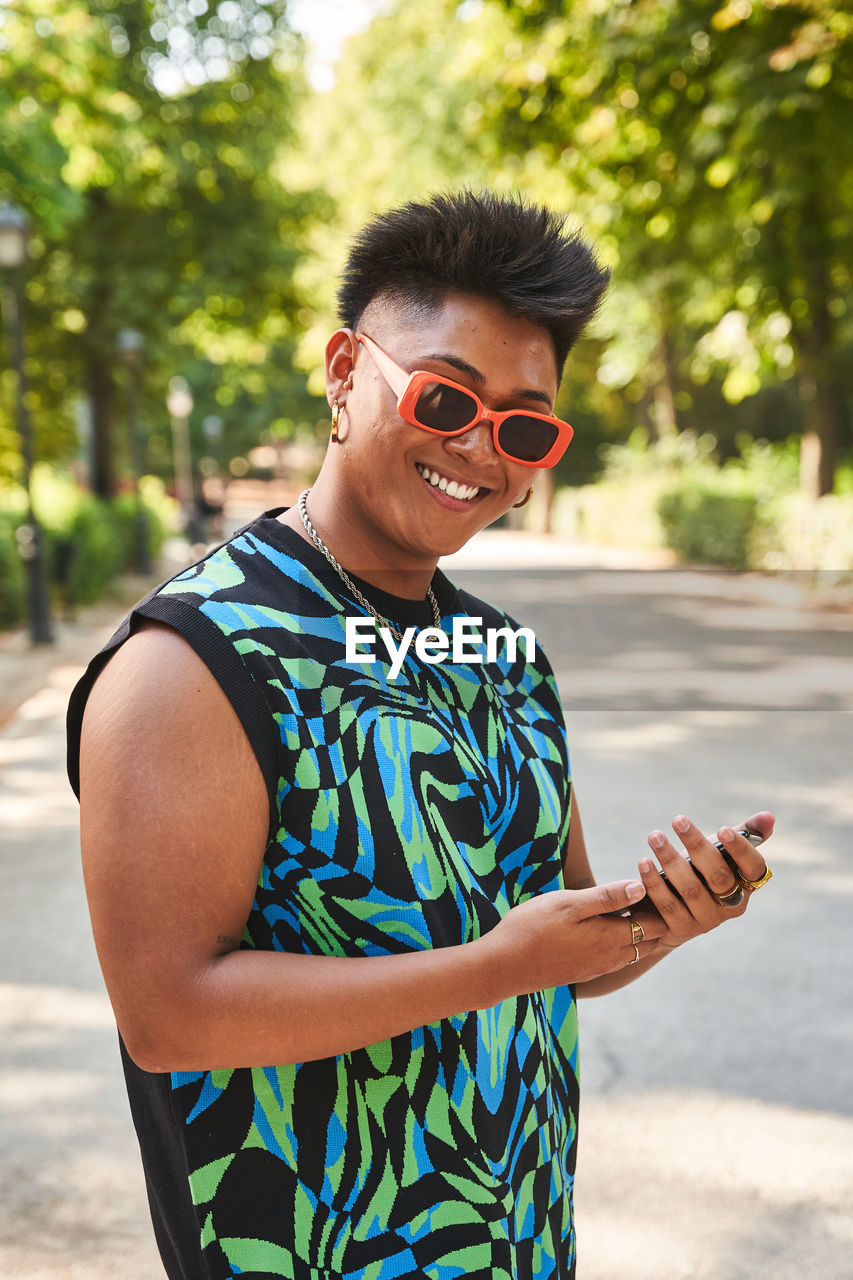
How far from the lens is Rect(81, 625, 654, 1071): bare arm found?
1007 mm

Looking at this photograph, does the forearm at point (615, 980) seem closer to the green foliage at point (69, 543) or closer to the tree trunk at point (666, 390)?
the green foliage at point (69, 543)

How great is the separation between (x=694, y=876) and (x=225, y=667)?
52cm

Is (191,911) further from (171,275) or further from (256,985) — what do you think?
(171,275)

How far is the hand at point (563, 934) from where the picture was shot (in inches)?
44.0

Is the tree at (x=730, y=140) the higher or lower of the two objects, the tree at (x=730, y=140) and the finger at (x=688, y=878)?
the higher

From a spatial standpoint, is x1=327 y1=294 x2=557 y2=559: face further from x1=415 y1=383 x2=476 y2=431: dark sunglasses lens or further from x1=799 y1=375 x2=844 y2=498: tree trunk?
x1=799 y1=375 x2=844 y2=498: tree trunk

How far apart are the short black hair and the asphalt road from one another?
2.37m

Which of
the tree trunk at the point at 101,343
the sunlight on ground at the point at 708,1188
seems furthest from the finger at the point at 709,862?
the tree trunk at the point at 101,343

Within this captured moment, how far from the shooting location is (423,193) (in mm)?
3570

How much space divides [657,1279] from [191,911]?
220 cm

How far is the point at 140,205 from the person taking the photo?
18531 mm

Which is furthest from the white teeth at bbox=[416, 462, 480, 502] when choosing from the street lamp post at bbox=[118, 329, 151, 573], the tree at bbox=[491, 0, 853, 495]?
the street lamp post at bbox=[118, 329, 151, 573]

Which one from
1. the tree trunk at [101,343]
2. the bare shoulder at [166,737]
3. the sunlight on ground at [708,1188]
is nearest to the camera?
the bare shoulder at [166,737]

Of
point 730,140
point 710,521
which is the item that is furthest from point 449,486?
point 710,521
